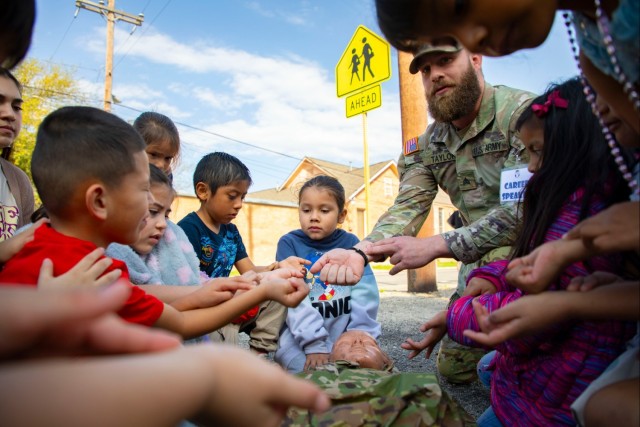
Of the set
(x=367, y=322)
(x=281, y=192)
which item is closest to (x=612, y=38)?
(x=367, y=322)

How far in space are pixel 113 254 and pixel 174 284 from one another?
30 cm

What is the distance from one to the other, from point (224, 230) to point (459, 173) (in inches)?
59.0

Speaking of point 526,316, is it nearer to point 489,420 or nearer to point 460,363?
point 489,420

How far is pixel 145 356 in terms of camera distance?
0.51 m

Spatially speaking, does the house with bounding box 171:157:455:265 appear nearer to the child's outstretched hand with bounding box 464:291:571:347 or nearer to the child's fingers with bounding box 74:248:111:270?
the child's fingers with bounding box 74:248:111:270

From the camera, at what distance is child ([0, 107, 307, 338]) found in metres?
1.24

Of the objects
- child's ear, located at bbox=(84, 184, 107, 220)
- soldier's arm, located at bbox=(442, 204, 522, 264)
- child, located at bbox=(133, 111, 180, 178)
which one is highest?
→ child, located at bbox=(133, 111, 180, 178)

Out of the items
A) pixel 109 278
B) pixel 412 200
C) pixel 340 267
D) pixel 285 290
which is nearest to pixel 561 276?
pixel 285 290

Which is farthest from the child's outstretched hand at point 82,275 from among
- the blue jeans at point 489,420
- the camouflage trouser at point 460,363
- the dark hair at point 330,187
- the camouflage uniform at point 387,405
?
the camouflage trouser at point 460,363

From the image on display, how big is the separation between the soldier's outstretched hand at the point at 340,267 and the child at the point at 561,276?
51 cm

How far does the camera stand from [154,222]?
1.87m

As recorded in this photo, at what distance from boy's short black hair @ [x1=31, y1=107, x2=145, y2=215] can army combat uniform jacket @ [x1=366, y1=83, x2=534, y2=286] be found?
5.04 feet

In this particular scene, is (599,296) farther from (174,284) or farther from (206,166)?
(206,166)

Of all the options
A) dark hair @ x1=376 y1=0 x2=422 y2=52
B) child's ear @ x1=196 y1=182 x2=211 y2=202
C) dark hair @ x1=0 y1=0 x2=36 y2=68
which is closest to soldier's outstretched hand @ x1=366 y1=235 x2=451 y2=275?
child's ear @ x1=196 y1=182 x2=211 y2=202
